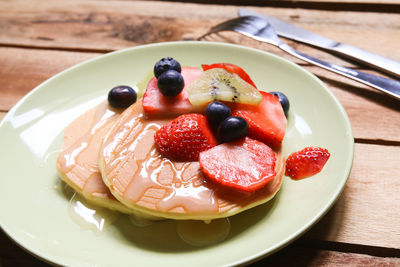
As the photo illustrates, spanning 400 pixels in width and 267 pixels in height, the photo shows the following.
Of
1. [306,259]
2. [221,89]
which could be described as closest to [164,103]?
[221,89]

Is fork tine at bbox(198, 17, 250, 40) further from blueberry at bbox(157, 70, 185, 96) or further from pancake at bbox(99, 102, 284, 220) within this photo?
pancake at bbox(99, 102, 284, 220)

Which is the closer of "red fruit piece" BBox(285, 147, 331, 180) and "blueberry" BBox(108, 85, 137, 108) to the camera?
"red fruit piece" BBox(285, 147, 331, 180)

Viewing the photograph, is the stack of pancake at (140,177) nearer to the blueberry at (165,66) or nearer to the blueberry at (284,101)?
the blueberry at (165,66)

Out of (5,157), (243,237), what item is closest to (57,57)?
(5,157)

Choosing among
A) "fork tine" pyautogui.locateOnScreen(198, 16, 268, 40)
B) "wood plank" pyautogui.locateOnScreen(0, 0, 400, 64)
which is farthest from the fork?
"wood plank" pyautogui.locateOnScreen(0, 0, 400, 64)

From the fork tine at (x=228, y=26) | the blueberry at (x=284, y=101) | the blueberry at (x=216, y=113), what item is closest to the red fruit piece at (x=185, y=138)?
the blueberry at (x=216, y=113)

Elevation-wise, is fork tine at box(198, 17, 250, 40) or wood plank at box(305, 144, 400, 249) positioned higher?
fork tine at box(198, 17, 250, 40)

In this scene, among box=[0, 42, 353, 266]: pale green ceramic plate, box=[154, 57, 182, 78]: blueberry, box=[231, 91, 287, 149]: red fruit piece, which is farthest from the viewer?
box=[154, 57, 182, 78]: blueberry
